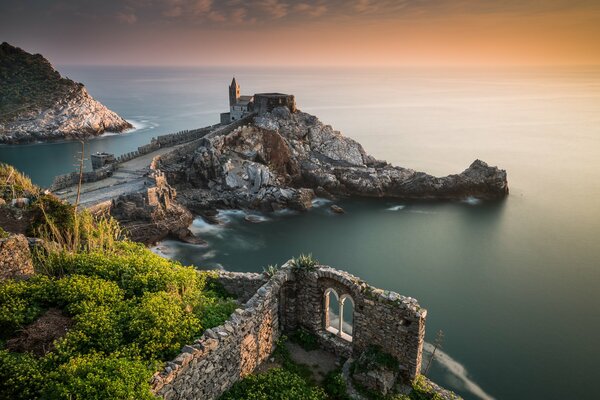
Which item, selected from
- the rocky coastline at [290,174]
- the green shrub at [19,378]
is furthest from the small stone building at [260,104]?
the green shrub at [19,378]

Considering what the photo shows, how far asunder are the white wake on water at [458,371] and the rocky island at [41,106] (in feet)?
234

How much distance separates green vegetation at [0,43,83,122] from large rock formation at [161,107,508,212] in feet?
156

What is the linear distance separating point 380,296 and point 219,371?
5294mm

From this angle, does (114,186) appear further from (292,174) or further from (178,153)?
(292,174)

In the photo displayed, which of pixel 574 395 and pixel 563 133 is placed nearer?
pixel 574 395

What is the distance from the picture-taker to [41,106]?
72.7m

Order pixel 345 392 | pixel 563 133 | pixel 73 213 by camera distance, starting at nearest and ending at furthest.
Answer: pixel 345 392 → pixel 73 213 → pixel 563 133

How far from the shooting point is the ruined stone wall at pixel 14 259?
11867mm

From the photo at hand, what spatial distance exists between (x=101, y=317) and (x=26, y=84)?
284 ft

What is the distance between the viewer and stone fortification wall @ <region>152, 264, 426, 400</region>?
392 inches

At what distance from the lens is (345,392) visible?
1255 cm

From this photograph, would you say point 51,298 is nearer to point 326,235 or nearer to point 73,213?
point 73,213

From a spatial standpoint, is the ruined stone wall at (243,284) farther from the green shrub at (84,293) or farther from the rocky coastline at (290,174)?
the rocky coastline at (290,174)

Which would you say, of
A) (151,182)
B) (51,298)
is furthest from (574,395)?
(151,182)
